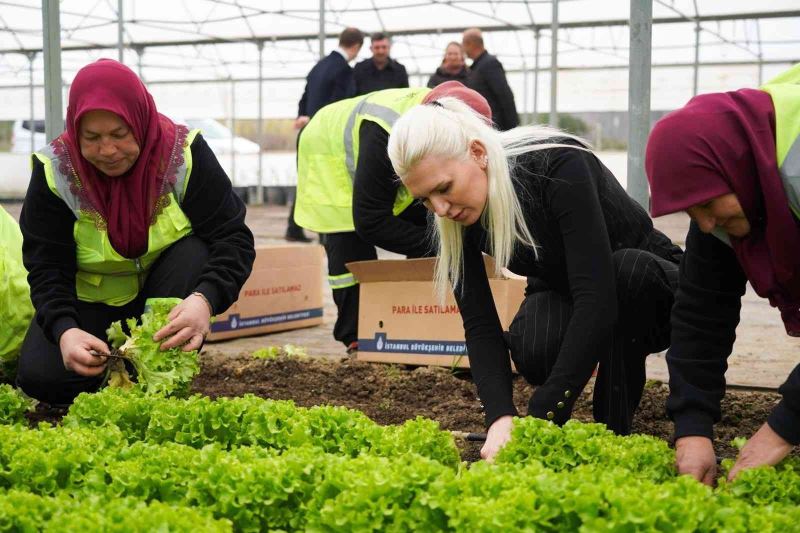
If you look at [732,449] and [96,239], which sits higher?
[96,239]

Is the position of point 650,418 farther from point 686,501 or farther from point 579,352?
point 686,501

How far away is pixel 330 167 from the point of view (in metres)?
5.53

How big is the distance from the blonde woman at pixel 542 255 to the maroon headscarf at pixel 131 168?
1206 millimetres

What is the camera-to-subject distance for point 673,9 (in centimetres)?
1616

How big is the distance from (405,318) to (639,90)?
5.56ft

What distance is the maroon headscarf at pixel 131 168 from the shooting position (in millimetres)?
3703

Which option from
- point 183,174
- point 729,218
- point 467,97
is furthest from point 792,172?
point 183,174

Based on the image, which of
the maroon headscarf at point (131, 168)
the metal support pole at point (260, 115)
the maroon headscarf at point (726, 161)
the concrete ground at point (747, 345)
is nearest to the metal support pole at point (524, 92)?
the metal support pole at point (260, 115)

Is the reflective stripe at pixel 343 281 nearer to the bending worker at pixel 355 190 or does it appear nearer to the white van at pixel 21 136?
the bending worker at pixel 355 190

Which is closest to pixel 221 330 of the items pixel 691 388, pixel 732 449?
pixel 732 449

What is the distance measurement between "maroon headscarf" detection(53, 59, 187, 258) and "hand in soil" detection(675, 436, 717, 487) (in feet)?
7.29

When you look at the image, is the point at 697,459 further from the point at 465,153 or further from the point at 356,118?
the point at 356,118

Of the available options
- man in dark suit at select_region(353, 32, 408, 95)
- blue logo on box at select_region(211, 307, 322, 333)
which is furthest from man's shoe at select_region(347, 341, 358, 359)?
man in dark suit at select_region(353, 32, 408, 95)

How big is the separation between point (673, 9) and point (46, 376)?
1407 centimetres
